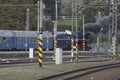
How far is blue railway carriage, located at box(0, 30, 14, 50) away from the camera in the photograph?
65750 millimetres

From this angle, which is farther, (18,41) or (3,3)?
(3,3)

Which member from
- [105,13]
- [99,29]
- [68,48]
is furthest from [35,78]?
[105,13]

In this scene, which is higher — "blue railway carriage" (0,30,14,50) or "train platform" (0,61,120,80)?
"blue railway carriage" (0,30,14,50)

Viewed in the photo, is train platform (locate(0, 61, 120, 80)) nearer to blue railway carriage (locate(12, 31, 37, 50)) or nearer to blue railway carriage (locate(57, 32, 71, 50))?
blue railway carriage (locate(12, 31, 37, 50))

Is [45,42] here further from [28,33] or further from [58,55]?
[58,55]

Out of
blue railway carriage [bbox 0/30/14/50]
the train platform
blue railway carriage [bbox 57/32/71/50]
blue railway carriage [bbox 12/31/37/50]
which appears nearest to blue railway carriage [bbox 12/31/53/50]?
blue railway carriage [bbox 12/31/37/50]

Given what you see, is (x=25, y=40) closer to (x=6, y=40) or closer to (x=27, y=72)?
(x=6, y=40)

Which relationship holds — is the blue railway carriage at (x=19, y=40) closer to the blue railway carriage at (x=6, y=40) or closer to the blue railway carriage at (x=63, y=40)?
the blue railway carriage at (x=6, y=40)

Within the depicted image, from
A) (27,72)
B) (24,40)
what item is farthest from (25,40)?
(27,72)

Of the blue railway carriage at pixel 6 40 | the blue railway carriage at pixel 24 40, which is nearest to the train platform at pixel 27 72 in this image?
the blue railway carriage at pixel 6 40

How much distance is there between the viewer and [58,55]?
36000 millimetres

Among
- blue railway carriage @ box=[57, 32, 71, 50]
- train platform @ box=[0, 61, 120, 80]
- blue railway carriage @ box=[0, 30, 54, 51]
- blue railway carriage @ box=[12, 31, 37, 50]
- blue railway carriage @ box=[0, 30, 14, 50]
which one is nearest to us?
train platform @ box=[0, 61, 120, 80]

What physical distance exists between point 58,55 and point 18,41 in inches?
1275

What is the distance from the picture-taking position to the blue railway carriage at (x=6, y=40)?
65750 mm
